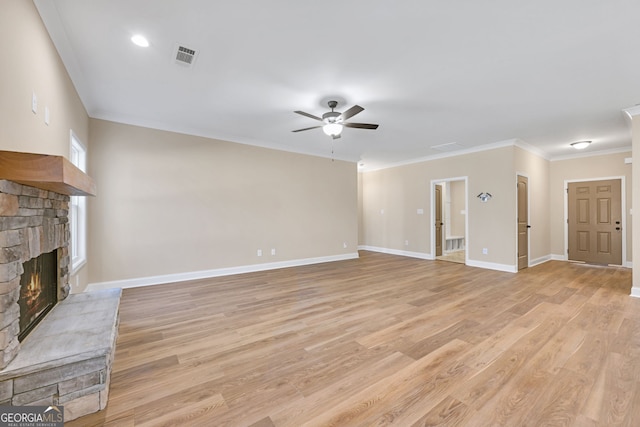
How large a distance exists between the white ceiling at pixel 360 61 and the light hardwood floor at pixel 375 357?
2.73 m

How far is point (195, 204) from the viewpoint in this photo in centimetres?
489

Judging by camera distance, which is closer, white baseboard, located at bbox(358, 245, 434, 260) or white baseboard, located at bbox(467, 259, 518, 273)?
white baseboard, located at bbox(467, 259, 518, 273)

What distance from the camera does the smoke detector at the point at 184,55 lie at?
2.57m

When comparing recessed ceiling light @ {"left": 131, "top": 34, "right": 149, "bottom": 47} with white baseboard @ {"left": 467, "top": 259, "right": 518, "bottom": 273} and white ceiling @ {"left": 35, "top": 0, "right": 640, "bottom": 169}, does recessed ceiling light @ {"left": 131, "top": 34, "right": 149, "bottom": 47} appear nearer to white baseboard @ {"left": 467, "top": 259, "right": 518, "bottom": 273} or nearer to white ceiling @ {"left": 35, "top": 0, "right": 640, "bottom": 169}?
white ceiling @ {"left": 35, "top": 0, "right": 640, "bottom": 169}

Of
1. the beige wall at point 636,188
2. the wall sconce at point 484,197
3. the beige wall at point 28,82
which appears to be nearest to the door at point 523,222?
the wall sconce at point 484,197

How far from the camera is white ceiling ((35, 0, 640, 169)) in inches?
82.5

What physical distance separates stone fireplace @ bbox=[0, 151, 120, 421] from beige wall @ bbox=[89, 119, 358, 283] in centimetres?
232

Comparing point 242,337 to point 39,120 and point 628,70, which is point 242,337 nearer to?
point 39,120

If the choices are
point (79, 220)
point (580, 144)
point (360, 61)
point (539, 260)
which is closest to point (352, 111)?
point (360, 61)

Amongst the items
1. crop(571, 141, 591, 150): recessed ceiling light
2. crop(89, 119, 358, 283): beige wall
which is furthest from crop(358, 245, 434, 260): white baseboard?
crop(571, 141, 591, 150): recessed ceiling light

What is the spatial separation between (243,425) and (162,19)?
9.80 ft

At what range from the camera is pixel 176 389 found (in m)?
1.85

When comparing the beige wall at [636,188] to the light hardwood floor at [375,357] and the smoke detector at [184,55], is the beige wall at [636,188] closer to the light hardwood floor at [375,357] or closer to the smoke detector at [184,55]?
the light hardwood floor at [375,357]

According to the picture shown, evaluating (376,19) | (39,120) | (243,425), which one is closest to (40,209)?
(39,120)
